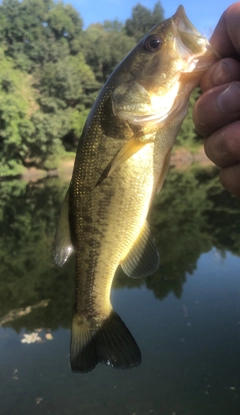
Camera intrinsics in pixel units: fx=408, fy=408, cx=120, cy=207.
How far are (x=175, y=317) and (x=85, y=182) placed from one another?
5910mm

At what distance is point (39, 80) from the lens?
41.0 metres

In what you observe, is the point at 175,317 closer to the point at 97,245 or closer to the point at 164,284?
the point at 164,284

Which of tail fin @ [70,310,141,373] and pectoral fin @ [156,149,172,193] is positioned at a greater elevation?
pectoral fin @ [156,149,172,193]

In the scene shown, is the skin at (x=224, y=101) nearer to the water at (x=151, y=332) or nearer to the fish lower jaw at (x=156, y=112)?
the fish lower jaw at (x=156, y=112)

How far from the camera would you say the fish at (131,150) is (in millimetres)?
2178

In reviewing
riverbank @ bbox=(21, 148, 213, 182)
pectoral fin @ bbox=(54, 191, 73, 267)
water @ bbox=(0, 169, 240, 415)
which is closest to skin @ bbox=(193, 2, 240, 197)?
pectoral fin @ bbox=(54, 191, 73, 267)

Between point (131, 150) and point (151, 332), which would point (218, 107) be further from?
point (151, 332)

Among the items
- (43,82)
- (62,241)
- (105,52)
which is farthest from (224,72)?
(105,52)

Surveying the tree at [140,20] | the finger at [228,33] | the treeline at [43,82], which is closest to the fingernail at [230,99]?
the finger at [228,33]

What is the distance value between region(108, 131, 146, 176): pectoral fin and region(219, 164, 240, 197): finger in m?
0.56

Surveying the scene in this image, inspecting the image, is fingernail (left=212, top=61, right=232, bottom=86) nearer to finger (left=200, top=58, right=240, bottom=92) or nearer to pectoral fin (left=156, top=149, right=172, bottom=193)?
finger (left=200, top=58, right=240, bottom=92)

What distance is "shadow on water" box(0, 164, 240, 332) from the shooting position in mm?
9148

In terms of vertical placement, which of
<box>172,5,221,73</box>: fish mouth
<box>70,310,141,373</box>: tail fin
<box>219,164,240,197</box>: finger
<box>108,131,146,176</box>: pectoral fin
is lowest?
<box>70,310,141,373</box>: tail fin

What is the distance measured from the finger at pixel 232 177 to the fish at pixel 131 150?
1.25 ft
